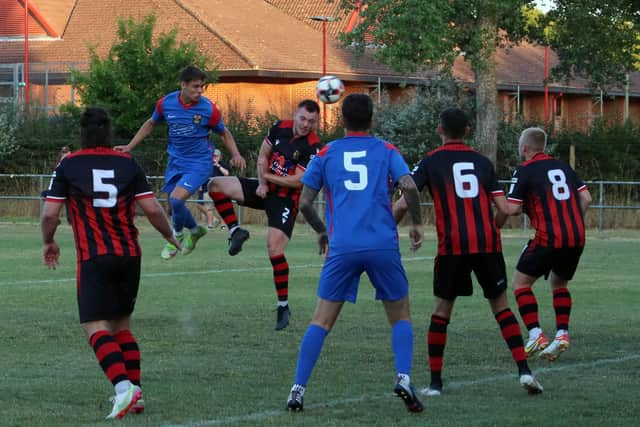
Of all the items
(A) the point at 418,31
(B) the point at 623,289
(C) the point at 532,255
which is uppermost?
(A) the point at 418,31

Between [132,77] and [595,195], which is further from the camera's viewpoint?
[132,77]

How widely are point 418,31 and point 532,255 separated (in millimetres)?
19984

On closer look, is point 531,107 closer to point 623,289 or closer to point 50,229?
point 623,289

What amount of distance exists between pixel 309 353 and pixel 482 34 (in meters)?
25.0

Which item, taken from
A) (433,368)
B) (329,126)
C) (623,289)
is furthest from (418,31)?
(433,368)

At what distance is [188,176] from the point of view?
12969mm

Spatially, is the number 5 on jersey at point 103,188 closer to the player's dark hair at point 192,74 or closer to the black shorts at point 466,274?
the black shorts at point 466,274

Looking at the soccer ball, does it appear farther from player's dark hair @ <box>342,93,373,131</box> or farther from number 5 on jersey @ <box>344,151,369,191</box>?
number 5 on jersey @ <box>344,151,369,191</box>

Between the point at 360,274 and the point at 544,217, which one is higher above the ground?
the point at 544,217

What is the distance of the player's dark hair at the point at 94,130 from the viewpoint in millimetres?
7176

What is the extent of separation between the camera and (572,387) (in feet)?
26.7

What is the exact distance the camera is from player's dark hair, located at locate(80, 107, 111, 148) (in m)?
7.18

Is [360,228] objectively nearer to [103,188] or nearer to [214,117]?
[103,188]

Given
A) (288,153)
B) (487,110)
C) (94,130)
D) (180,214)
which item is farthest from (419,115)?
(94,130)
